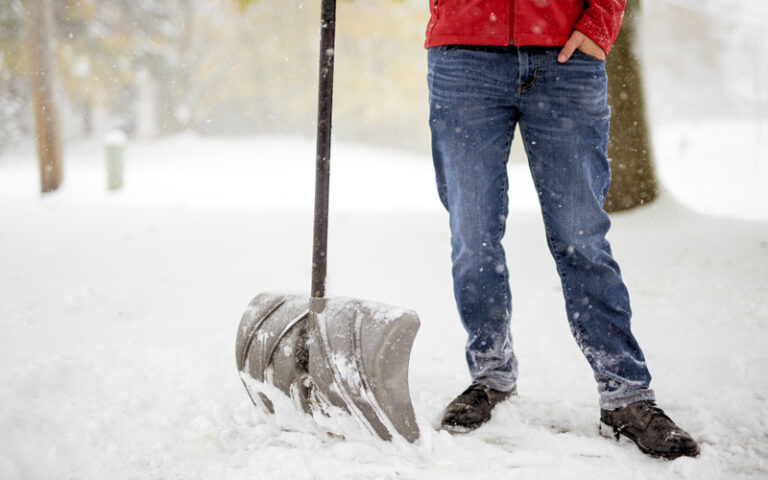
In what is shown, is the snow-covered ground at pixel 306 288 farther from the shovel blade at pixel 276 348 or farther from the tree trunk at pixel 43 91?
the tree trunk at pixel 43 91

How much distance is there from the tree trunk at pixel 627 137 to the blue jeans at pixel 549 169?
3.19 m

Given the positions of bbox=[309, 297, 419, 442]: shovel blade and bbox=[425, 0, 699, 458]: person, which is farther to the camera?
bbox=[425, 0, 699, 458]: person

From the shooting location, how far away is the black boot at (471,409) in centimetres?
154

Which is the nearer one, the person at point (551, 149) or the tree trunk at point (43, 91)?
the person at point (551, 149)

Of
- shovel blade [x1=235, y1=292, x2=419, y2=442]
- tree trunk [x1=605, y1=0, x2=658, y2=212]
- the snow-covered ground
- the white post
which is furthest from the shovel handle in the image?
the white post

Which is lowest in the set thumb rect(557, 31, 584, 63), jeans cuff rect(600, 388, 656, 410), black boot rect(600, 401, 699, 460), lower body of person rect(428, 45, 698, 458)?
black boot rect(600, 401, 699, 460)

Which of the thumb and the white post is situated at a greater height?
the thumb

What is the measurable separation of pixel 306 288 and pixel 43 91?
5822 mm

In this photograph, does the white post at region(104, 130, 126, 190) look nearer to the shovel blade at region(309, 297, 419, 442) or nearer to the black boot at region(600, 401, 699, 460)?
Result: the shovel blade at region(309, 297, 419, 442)

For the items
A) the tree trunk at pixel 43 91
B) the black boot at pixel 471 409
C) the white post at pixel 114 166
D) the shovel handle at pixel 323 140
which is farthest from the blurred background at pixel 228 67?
the black boot at pixel 471 409

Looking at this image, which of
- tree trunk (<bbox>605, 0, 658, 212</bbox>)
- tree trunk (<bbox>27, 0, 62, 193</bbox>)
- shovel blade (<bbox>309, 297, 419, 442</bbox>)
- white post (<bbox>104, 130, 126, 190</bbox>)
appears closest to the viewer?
shovel blade (<bbox>309, 297, 419, 442</bbox>)

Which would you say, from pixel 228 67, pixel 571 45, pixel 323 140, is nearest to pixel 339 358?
pixel 323 140

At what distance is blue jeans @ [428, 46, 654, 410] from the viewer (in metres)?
1.43

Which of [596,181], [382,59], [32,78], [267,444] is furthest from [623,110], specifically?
[382,59]
